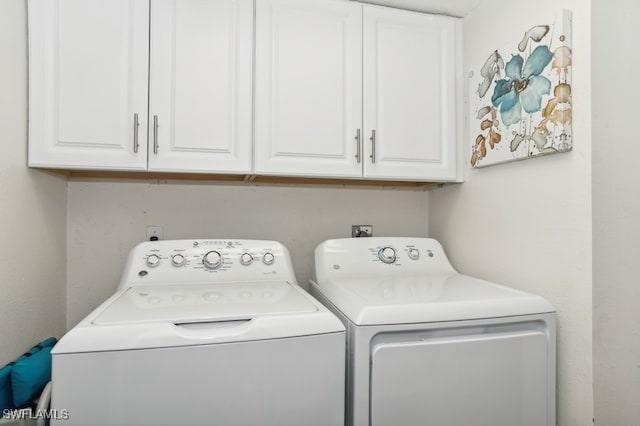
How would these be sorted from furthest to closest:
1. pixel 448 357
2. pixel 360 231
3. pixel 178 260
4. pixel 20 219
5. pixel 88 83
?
1. pixel 360 231
2. pixel 178 260
3. pixel 88 83
4. pixel 20 219
5. pixel 448 357

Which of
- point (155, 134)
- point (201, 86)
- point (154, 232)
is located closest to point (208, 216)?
point (154, 232)

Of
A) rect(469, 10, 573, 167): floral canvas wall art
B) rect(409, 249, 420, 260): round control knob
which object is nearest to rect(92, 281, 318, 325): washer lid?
rect(409, 249, 420, 260): round control knob

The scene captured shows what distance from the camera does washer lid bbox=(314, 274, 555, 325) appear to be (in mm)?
1035

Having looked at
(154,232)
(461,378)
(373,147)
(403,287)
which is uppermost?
(373,147)

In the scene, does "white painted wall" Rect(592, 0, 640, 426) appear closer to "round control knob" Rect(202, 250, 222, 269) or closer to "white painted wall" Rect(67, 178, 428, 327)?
"white painted wall" Rect(67, 178, 428, 327)

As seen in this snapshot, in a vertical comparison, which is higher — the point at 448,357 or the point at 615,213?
the point at 615,213

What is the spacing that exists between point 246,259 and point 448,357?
862mm

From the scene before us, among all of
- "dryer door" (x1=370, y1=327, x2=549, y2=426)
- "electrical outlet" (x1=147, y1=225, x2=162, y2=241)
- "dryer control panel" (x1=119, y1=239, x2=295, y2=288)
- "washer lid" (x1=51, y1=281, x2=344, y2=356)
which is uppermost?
"electrical outlet" (x1=147, y1=225, x2=162, y2=241)

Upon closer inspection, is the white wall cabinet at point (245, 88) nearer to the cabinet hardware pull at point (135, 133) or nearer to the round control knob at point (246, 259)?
the cabinet hardware pull at point (135, 133)

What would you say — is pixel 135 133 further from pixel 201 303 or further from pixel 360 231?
pixel 360 231

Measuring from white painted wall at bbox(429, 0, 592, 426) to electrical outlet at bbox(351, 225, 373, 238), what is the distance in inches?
20.5

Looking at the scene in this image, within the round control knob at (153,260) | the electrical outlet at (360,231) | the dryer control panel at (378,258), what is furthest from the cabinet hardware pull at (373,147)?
the round control knob at (153,260)

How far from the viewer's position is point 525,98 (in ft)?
4.23

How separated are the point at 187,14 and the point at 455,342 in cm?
157
